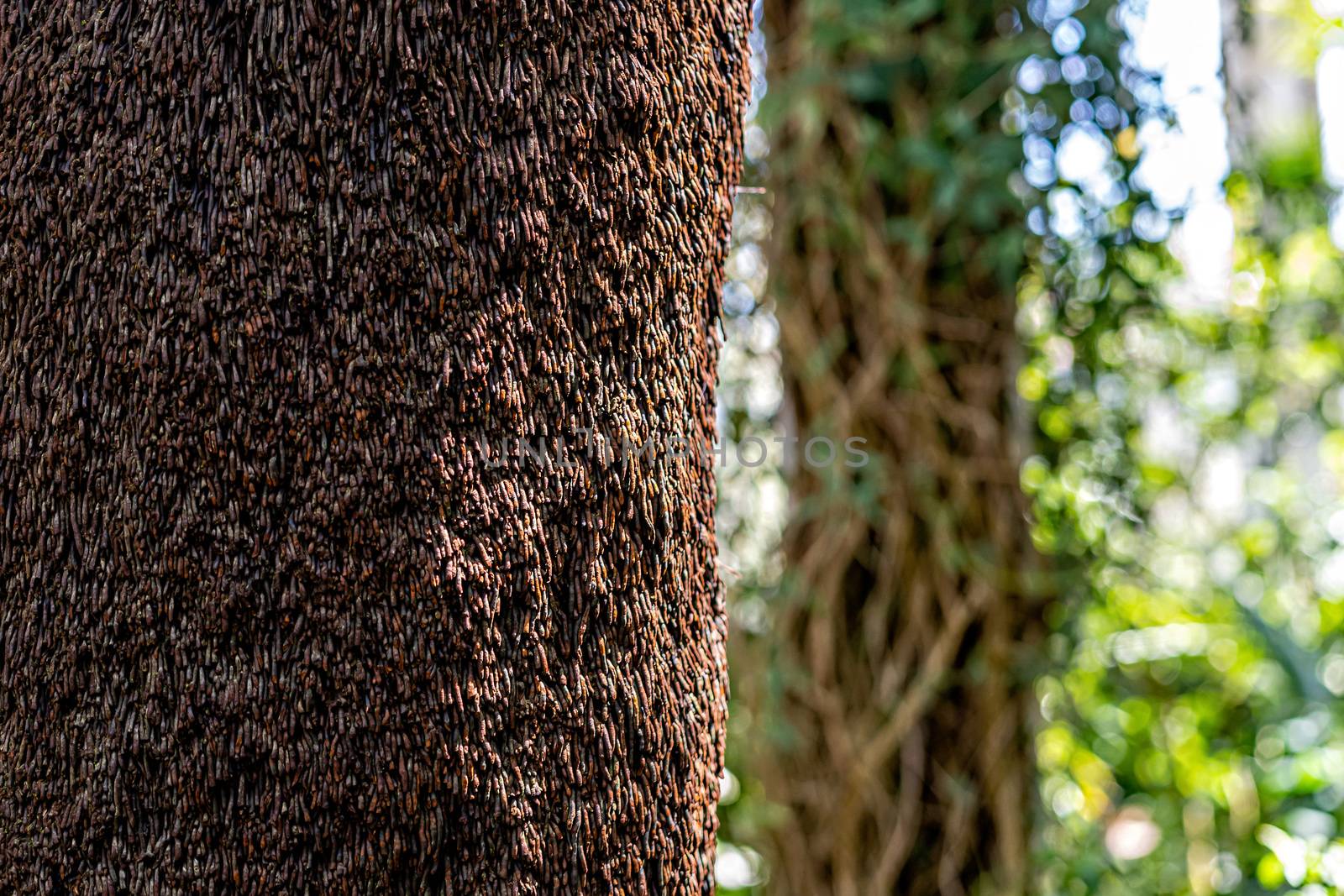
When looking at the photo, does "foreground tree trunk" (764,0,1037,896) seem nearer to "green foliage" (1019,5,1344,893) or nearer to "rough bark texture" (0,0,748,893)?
"green foliage" (1019,5,1344,893)

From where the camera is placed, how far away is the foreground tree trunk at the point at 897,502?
1.62 metres

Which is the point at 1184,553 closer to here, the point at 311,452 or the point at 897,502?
the point at 897,502

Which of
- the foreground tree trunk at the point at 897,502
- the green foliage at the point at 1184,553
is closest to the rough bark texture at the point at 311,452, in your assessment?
the foreground tree trunk at the point at 897,502

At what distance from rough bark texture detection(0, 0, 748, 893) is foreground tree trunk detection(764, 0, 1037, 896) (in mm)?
1122

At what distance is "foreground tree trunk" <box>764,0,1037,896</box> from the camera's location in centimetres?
162

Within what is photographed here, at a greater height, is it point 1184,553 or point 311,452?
point 311,452

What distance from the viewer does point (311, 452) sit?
19.0 inches

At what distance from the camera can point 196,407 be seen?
48cm

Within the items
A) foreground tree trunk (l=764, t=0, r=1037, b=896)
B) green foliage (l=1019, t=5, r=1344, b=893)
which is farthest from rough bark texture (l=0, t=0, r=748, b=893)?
green foliage (l=1019, t=5, r=1344, b=893)

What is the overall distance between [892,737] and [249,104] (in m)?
1.42

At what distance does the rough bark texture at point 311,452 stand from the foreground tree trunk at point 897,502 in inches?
44.2

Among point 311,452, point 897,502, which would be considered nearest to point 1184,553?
point 897,502

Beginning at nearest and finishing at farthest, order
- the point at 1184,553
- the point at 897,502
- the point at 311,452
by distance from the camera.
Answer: the point at 311,452, the point at 897,502, the point at 1184,553

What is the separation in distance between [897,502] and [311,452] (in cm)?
130
